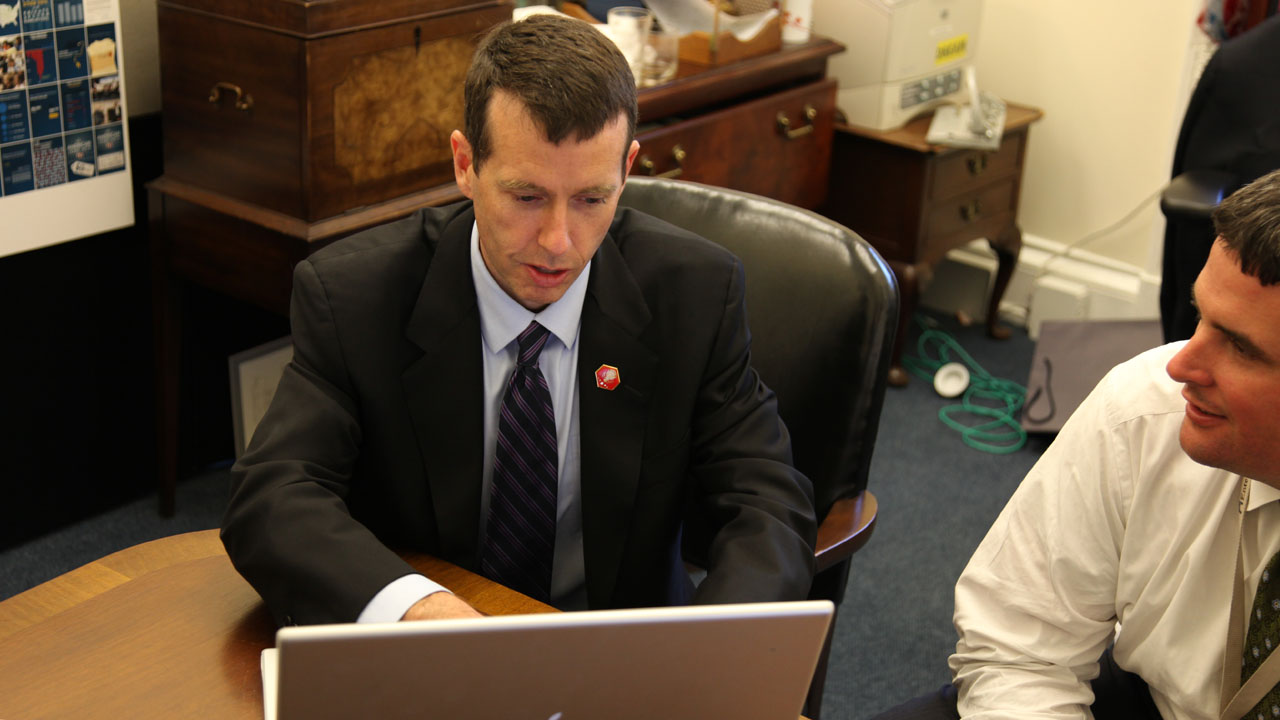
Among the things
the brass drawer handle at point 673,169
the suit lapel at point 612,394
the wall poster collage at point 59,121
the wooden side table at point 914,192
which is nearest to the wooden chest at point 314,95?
the wall poster collage at point 59,121

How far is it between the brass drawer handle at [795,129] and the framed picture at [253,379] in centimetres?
129

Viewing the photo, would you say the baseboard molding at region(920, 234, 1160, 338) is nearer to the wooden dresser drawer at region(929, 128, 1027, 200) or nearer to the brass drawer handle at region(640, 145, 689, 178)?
the wooden dresser drawer at region(929, 128, 1027, 200)

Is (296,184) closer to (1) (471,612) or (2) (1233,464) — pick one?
(1) (471,612)

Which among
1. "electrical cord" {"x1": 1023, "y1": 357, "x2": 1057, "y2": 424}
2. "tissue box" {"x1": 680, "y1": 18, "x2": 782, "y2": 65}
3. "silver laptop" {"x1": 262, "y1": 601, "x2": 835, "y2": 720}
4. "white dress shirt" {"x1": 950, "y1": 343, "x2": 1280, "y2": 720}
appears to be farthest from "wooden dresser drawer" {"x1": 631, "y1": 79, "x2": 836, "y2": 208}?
"silver laptop" {"x1": 262, "y1": 601, "x2": 835, "y2": 720}

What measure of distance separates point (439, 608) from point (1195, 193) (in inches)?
79.7

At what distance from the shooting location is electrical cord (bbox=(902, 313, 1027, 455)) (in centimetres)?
324

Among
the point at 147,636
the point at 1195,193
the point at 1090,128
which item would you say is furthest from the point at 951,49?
the point at 147,636

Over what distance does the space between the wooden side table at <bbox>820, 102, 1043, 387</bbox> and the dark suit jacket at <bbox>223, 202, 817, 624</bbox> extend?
207 centimetres

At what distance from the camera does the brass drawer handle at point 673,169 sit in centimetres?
267

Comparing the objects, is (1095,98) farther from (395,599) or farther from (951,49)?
(395,599)

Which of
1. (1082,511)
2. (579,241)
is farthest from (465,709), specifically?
(1082,511)

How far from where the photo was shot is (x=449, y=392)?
1.31 meters

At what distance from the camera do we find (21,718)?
0.97 metres

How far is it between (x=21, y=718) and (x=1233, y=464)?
3.58ft
